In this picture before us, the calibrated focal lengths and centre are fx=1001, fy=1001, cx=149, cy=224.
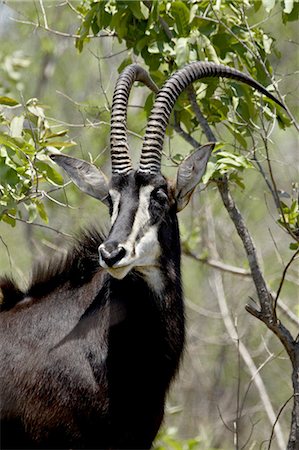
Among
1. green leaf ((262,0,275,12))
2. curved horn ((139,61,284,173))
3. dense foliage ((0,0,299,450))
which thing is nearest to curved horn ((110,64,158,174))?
curved horn ((139,61,284,173))

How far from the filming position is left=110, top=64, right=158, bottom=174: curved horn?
6.51m

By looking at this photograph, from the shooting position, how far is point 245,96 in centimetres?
741

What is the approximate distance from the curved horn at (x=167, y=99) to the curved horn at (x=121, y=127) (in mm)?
126

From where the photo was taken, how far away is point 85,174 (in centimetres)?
697

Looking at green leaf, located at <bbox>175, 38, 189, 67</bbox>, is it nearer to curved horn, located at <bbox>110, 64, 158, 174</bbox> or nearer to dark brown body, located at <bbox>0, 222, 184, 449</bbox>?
curved horn, located at <bbox>110, 64, 158, 174</bbox>

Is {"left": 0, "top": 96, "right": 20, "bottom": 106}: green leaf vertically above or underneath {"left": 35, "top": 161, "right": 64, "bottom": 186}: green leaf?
above

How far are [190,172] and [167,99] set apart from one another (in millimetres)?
517

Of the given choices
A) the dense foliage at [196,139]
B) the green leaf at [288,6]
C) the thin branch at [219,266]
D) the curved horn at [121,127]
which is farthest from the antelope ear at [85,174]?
the thin branch at [219,266]

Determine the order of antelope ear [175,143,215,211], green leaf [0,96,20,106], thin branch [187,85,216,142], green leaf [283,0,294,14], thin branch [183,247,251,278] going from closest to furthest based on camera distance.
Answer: antelope ear [175,143,215,211] → green leaf [283,0,294,14] → green leaf [0,96,20,106] → thin branch [187,85,216,142] → thin branch [183,247,251,278]

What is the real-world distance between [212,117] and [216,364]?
814 cm

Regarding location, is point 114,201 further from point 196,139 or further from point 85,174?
point 196,139

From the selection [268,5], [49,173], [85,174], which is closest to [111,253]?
[85,174]

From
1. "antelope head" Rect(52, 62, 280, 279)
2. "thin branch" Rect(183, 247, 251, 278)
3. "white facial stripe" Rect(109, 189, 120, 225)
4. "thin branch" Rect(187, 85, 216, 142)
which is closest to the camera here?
"antelope head" Rect(52, 62, 280, 279)

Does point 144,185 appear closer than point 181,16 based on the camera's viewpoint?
Yes
